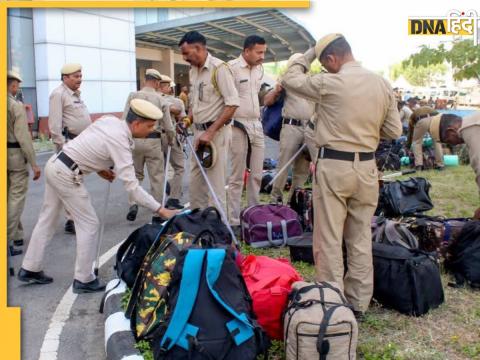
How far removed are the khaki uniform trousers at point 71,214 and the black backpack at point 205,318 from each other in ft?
5.30

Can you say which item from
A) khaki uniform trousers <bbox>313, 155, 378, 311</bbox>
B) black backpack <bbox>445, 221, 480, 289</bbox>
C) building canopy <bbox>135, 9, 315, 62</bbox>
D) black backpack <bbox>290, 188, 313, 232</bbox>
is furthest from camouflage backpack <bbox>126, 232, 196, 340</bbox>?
building canopy <bbox>135, 9, 315, 62</bbox>

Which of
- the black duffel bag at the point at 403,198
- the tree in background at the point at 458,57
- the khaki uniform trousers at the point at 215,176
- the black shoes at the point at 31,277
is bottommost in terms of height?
the black shoes at the point at 31,277

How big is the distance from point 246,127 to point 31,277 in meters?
2.87

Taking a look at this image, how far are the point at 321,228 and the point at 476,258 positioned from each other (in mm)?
1593

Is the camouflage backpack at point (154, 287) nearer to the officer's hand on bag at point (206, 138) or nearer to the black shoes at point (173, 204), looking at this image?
the officer's hand on bag at point (206, 138)

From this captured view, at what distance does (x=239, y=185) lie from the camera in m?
6.31

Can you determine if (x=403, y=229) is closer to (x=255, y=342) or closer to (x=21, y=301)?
(x=255, y=342)

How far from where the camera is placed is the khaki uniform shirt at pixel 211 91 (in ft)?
18.0

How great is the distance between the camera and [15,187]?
5770 millimetres

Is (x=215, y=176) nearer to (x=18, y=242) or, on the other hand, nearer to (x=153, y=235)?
(x=153, y=235)

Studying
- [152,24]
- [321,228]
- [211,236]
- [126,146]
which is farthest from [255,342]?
[152,24]

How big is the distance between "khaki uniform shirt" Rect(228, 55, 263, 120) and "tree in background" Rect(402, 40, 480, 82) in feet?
16.9

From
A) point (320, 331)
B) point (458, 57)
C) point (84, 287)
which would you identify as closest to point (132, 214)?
point (84, 287)

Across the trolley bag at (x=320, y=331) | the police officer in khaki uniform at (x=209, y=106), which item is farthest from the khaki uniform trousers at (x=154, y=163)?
the trolley bag at (x=320, y=331)
